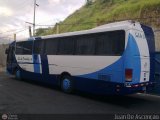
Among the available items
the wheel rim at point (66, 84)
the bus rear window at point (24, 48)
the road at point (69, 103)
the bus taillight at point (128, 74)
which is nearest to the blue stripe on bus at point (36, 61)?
the bus rear window at point (24, 48)

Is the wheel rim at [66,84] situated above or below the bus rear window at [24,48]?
below

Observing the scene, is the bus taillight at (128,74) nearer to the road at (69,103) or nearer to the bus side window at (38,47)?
the road at (69,103)

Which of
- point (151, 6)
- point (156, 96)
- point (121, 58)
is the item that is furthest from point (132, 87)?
point (151, 6)

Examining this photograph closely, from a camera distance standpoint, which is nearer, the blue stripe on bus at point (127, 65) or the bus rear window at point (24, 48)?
the blue stripe on bus at point (127, 65)

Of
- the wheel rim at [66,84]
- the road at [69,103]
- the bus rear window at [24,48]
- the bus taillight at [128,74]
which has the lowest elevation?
the road at [69,103]

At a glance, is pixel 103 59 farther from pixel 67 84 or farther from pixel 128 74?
pixel 67 84

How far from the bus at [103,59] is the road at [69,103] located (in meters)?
0.59

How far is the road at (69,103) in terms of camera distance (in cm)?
1016

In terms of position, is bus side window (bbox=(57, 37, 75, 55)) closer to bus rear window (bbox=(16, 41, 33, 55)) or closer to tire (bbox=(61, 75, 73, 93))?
tire (bbox=(61, 75, 73, 93))

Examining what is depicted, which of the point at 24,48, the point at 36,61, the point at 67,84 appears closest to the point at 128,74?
the point at 67,84

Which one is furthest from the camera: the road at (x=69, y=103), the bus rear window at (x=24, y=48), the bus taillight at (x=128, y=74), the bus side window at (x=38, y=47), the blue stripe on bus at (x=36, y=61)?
the bus rear window at (x=24, y=48)

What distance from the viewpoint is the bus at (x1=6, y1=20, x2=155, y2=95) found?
428 inches

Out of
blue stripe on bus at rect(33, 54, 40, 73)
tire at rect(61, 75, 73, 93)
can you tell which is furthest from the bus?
blue stripe on bus at rect(33, 54, 40, 73)

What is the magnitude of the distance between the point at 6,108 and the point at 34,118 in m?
1.95
